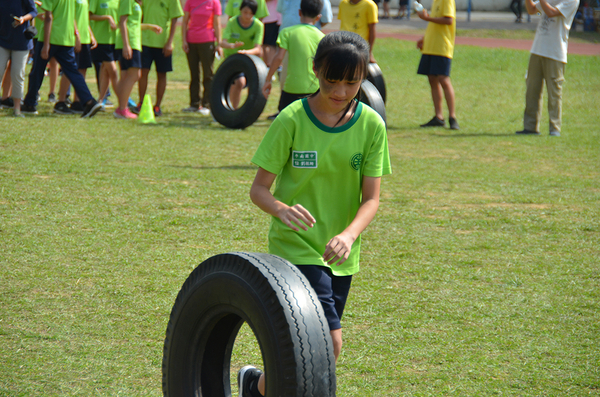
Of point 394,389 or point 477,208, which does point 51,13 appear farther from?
point 394,389

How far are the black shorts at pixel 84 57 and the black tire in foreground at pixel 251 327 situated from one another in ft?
29.6

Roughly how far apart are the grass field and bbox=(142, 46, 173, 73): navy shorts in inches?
66.8

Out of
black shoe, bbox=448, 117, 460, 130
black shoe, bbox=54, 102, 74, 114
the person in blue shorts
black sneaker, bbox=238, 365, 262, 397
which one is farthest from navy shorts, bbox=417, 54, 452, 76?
black sneaker, bbox=238, 365, 262, 397

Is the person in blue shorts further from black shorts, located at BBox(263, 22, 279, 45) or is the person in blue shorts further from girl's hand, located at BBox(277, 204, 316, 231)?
black shorts, located at BBox(263, 22, 279, 45)

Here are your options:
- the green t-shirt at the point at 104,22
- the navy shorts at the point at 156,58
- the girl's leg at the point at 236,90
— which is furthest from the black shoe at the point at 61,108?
the girl's leg at the point at 236,90

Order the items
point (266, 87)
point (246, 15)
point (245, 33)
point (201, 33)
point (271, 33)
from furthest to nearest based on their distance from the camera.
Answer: point (271, 33), point (201, 33), point (245, 33), point (246, 15), point (266, 87)

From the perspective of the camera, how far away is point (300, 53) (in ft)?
23.2

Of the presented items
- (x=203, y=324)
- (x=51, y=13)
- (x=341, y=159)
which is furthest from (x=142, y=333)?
(x=51, y=13)

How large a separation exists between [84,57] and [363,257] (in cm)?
768

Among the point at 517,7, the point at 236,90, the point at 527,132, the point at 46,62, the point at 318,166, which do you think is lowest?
the point at 527,132

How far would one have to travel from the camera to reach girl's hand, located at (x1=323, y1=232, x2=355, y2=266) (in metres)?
2.34

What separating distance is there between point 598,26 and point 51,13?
28111 mm

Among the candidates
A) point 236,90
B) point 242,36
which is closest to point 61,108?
point 236,90

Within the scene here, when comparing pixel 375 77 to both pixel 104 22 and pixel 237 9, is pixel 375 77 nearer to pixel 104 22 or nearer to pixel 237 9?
Answer: pixel 237 9
